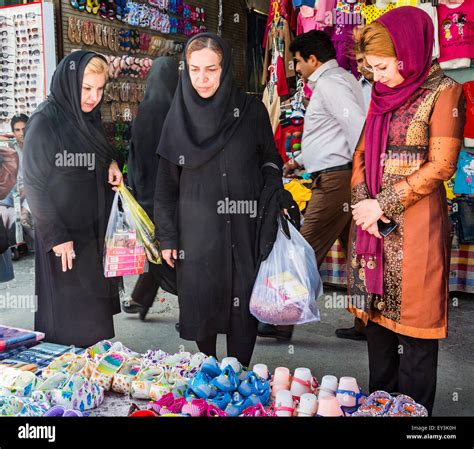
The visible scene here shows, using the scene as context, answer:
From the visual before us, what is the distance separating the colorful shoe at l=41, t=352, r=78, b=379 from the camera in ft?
6.19

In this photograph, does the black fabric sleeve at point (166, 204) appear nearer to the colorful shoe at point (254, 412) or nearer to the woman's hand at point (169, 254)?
the woman's hand at point (169, 254)

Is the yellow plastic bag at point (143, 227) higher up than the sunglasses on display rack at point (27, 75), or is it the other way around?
the sunglasses on display rack at point (27, 75)

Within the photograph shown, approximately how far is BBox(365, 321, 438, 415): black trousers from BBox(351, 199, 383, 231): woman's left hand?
15.3 inches

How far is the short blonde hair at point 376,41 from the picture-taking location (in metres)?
1.93

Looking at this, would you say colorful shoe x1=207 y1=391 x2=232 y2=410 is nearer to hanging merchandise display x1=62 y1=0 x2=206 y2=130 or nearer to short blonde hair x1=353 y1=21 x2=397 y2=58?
short blonde hair x1=353 y1=21 x2=397 y2=58

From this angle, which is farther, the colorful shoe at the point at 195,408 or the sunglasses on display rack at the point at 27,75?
the sunglasses on display rack at the point at 27,75

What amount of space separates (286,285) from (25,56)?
113 inches

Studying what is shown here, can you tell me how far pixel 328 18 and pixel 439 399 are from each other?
9.09 feet

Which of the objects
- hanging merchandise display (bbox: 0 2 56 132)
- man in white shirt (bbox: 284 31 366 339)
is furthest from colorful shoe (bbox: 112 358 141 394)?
hanging merchandise display (bbox: 0 2 56 132)

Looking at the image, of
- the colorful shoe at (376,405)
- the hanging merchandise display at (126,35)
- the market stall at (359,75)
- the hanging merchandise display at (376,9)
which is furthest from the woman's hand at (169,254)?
the hanging merchandise display at (376,9)

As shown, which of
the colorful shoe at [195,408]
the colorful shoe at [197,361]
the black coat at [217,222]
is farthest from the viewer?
the black coat at [217,222]

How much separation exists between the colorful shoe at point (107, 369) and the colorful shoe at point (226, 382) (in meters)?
0.36
